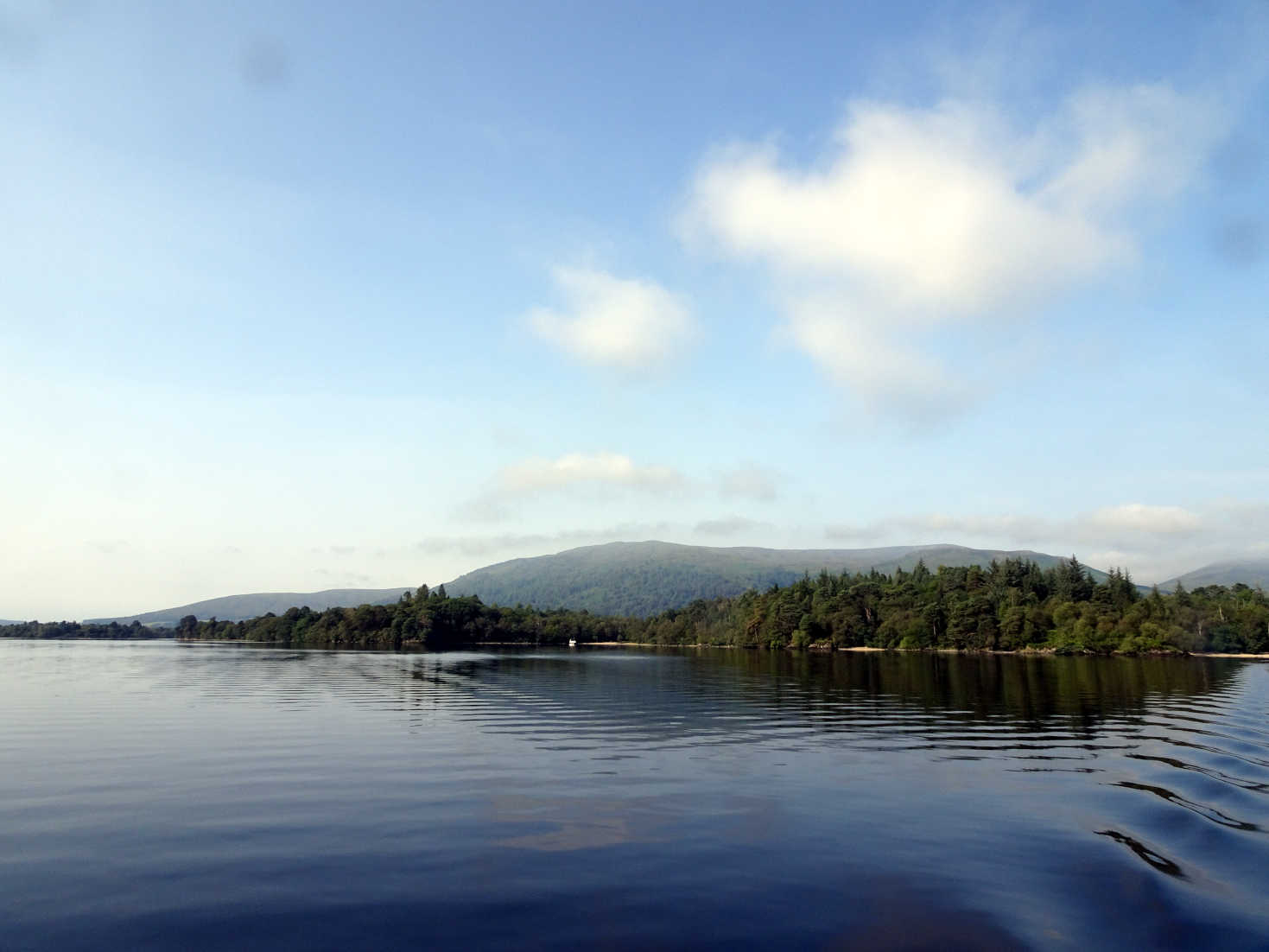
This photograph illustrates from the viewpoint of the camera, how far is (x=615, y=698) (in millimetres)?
68312

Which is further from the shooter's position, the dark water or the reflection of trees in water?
the reflection of trees in water

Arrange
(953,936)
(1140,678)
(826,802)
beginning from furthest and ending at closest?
(1140,678) → (826,802) → (953,936)

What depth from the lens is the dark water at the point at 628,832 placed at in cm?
1596

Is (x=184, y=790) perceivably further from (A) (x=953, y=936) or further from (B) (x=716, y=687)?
(B) (x=716, y=687)

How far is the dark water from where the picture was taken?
16.0m

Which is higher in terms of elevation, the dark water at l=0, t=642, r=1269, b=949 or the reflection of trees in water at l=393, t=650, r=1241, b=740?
the dark water at l=0, t=642, r=1269, b=949

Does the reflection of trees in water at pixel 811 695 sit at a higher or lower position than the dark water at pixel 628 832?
lower

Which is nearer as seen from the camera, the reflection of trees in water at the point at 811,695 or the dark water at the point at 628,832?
the dark water at the point at 628,832

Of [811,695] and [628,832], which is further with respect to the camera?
[811,695]

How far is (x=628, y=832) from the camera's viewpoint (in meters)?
22.8

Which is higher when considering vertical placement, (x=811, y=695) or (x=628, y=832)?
(x=628, y=832)

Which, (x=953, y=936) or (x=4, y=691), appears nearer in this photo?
(x=953, y=936)

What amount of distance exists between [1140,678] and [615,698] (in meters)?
79.5

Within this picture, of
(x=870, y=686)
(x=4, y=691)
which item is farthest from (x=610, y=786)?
(x=4, y=691)
